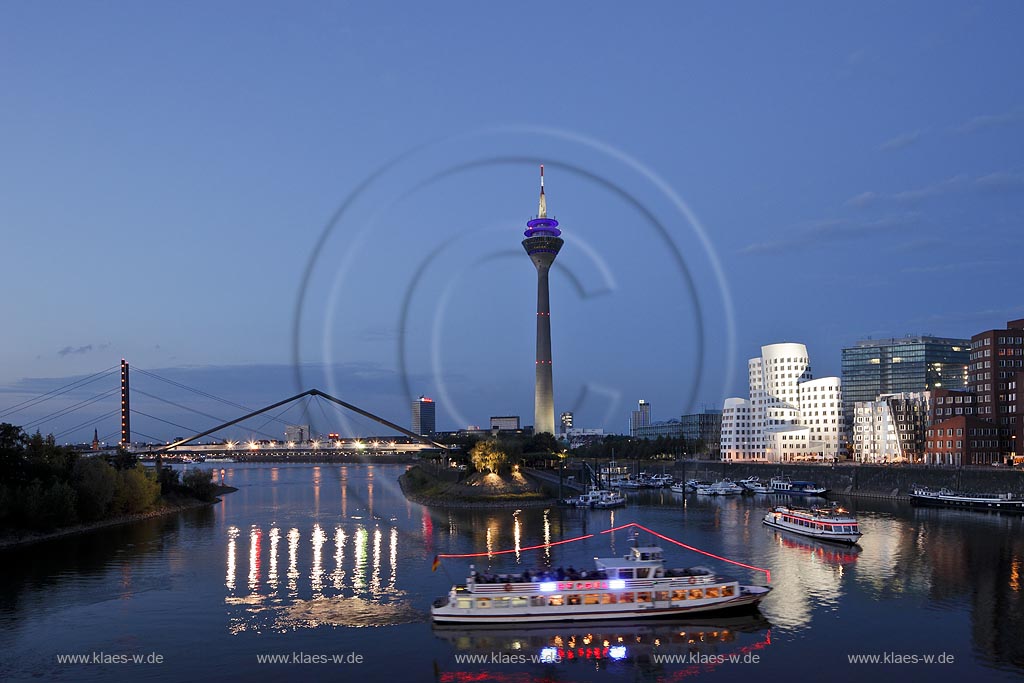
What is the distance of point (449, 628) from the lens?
131ft

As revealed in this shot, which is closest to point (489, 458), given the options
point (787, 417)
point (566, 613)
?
point (566, 613)

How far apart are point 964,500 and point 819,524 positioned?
36321 millimetres

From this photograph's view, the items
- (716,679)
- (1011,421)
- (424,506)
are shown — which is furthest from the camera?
(1011,421)

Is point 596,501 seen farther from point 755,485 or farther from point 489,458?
point 755,485

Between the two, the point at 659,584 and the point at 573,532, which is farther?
the point at 573,532

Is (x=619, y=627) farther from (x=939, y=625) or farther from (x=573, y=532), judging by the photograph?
(x=573, y=532)

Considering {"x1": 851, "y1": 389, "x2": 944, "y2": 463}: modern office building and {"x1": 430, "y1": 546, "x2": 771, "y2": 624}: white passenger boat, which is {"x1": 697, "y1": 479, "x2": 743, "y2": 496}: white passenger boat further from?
{"x1": 430, "y1": 546, "x2": 771, "y2": 624}: white passenger boat

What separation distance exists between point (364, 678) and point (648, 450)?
162949 mm

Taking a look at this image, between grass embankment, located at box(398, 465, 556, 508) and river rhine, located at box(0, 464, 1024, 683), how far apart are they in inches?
927

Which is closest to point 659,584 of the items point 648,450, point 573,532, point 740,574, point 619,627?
A: point 619,627

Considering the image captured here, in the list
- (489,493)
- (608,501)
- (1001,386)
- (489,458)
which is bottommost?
(608,501)

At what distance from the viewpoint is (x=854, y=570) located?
55.5m

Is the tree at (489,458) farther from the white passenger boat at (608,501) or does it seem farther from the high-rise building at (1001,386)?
the high-rise building at (1001,386)

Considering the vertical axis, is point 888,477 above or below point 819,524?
below
